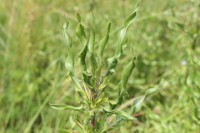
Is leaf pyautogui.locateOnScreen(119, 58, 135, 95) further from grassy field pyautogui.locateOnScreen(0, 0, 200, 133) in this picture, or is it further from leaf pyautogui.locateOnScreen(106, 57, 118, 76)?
grassy field pyautogui.locateOnScreen(0, 0, 200, 133)

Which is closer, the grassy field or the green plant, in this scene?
the green plant

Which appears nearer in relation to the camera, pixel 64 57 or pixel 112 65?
pixel 112 65

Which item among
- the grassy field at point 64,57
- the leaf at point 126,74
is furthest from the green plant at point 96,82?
the grassy field at point 64,57

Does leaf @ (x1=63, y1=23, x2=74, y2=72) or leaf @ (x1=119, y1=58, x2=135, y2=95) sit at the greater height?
leaf @ (x1=63, y1=23, x2=74, y2=72)

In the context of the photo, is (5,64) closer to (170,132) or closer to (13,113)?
(13,113)

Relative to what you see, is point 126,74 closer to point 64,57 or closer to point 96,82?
point 96,82

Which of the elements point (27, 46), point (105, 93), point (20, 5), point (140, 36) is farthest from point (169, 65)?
point (105, 93)

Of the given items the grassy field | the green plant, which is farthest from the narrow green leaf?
the grassy field

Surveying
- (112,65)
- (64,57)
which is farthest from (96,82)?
(64,57)

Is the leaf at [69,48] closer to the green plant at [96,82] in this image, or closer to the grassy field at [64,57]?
the green plant at [96,82]
